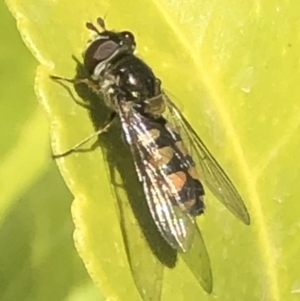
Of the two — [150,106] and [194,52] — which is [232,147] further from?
[150,106]

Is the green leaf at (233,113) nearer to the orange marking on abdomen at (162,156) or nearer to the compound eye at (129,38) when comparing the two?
the compound eye at (129,38)

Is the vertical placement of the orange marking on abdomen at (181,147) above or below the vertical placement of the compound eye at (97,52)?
below

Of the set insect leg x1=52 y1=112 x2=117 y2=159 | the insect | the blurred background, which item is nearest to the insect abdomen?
the insect

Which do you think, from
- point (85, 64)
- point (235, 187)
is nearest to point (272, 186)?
point (235, 187)

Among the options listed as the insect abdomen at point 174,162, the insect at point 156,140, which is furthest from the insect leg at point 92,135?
the insect abdomen at point 174,162

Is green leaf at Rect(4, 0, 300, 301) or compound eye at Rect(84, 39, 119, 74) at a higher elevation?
compound eye at Rect(84, 39, 119, 74)

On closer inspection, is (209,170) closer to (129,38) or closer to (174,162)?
(174,162)

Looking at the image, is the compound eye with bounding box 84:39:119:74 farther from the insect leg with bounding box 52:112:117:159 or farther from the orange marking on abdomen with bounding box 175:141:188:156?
the orange marking on abdomen with bounding box 175:141:188:156
